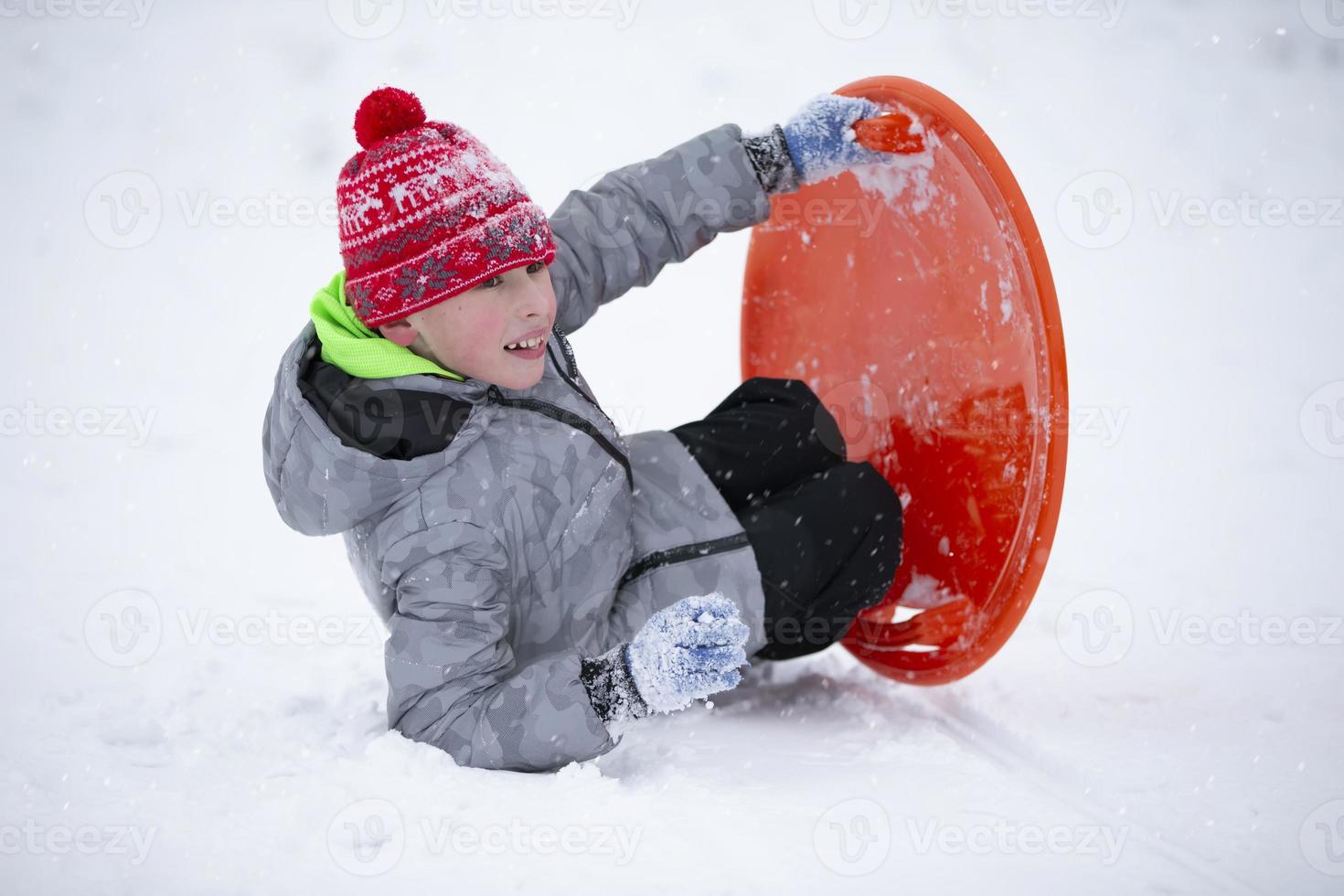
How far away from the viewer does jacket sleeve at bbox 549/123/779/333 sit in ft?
6.12

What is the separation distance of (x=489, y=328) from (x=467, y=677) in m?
0.47

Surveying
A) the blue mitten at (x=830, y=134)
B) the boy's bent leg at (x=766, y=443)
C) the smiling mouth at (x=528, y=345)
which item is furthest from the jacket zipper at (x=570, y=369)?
the blue mitten at (x=830, y=134)

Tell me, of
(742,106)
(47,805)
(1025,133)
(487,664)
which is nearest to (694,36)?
(742,106)

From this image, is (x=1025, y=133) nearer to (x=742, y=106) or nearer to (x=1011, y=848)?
(x=742, y=106)

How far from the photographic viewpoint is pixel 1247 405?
2.55 m

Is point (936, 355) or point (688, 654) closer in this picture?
point (688, 654)

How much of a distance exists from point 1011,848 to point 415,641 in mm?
792

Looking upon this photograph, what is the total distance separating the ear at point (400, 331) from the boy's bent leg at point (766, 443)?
56 cm

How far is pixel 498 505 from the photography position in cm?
153

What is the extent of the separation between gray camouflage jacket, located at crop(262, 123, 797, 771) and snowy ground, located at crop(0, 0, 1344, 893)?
0.34ft

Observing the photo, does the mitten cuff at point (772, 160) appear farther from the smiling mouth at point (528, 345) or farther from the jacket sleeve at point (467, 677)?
the jacket sleeve at point (467, 677)

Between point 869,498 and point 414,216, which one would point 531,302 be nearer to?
point 414,216

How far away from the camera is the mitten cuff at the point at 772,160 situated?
1.87 meters

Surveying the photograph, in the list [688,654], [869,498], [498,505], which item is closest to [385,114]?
[498,505]
